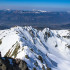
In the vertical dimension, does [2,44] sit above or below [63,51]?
above

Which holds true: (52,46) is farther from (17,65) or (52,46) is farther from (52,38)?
(17,65)

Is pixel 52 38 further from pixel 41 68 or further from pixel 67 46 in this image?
pixel 41 68

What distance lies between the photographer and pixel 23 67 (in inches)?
1635

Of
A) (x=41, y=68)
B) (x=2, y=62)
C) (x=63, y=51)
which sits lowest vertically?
(x=63, y=51)

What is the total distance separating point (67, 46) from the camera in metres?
130

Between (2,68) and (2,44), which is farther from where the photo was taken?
(2,44)

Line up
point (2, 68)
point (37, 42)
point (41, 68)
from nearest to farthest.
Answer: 1. point (2, 68)
2. point (41, 68)
3. point (37, 42)

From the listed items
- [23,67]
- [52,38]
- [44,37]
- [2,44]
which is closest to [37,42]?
[44,37]

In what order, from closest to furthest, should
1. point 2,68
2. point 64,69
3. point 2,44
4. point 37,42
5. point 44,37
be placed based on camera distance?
point 2,68 < point 64,69 < point 2,44 < point 37,42 < point 44,37

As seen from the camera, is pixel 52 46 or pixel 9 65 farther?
pixel 52 46

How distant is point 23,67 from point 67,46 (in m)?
96.8

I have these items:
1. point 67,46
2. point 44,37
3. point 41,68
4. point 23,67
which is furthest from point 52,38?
point 23,67

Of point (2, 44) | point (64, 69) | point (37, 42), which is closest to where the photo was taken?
point (64, 69)

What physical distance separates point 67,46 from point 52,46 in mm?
15988
